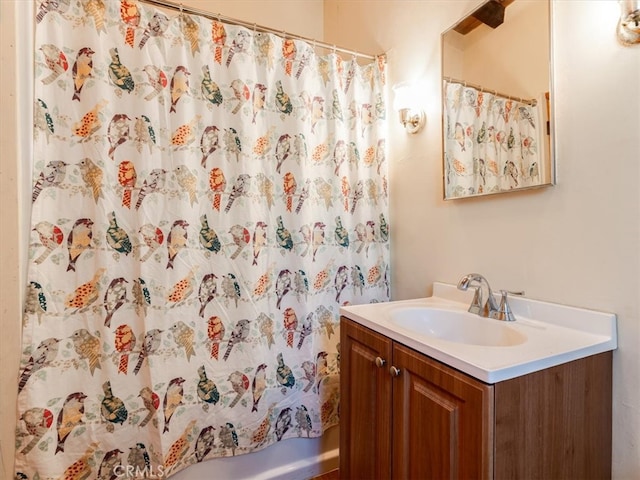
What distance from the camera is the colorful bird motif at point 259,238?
4.72 feet

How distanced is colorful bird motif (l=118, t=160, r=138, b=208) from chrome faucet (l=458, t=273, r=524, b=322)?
1266 mm

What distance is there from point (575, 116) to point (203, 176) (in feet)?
4.28

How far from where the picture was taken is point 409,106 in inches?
60.6

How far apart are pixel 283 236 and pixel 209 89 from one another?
2.28ft

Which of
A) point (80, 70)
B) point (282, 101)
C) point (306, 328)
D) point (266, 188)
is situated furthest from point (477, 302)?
point (80, 70)

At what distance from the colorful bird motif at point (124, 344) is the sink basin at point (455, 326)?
3.29 feet

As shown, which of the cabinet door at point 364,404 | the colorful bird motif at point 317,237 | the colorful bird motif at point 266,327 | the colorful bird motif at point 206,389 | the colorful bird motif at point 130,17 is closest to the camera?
the cabinet door at point 364,404

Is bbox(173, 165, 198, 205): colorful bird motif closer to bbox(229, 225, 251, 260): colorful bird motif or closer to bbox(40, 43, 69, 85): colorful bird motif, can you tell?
bbox(229, 225, 251, 260): colorful bird motif

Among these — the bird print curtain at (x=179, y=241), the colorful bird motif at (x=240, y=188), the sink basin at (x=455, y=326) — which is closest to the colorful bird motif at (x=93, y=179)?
the bird print curtain at (x=179, y=241)

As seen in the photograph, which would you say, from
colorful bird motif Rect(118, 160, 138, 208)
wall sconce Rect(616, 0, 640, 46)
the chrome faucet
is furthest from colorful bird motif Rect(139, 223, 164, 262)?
wall sconce Rect(616, 0, 640, 46)

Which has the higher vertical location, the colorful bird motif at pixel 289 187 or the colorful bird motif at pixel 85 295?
the colorful bird motif at pixel 289 187

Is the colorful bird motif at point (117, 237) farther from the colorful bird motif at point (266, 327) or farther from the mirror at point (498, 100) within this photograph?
the mirror at point (498, 100)

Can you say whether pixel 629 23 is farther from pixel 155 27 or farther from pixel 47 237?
pixel 47 237

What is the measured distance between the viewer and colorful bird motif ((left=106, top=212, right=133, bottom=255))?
1234 mm
